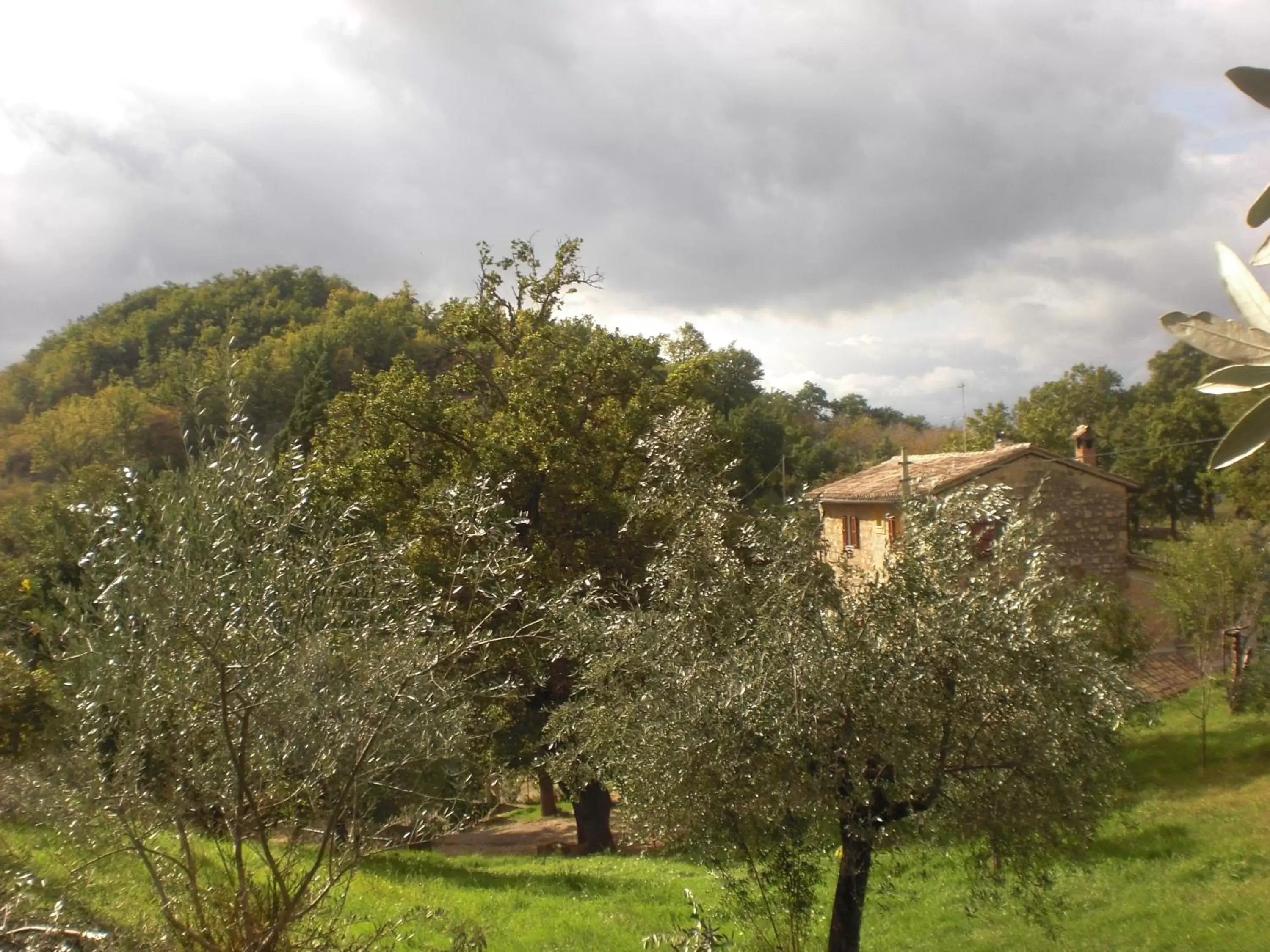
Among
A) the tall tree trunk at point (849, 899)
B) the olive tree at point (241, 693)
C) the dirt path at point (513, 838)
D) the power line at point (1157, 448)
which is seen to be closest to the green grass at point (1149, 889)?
the tall tree trunk at point (849, 899)

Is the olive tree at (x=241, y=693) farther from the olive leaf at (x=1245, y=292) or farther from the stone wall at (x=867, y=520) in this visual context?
the stone wall at (x=867, y=520)

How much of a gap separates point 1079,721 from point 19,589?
24.5 metres

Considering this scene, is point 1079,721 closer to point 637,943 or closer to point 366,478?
point 637,943

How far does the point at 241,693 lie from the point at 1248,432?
535 cm

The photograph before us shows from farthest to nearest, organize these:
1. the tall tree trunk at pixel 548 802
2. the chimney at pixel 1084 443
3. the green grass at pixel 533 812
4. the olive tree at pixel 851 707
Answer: the chimney at pixel 1084 443
the green grass at pixel 533 812
the tall tree trunk at pixel 548 802
the olive tree at pixel 851 707

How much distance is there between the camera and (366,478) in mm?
16312

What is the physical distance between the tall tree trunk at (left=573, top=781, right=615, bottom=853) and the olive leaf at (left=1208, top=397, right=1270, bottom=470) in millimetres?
16993

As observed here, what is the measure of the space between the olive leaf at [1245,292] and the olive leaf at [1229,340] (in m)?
0.06

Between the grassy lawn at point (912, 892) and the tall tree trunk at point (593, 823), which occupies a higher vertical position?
the grassy lawn at point (912, 892)

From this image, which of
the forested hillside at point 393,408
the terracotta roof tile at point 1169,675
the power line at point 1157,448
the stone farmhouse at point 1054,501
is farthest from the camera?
the power line at point 1157,448

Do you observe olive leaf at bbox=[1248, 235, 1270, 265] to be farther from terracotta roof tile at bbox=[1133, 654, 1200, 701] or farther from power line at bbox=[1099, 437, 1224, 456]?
power line at bbox=[1099, 437, 1224, 456]

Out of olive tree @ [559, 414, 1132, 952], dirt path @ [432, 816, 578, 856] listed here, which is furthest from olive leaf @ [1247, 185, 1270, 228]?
dirt path @ [432, 816, 578, 856]

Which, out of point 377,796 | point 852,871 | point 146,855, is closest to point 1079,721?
point 852,871

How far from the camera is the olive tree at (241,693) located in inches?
221
